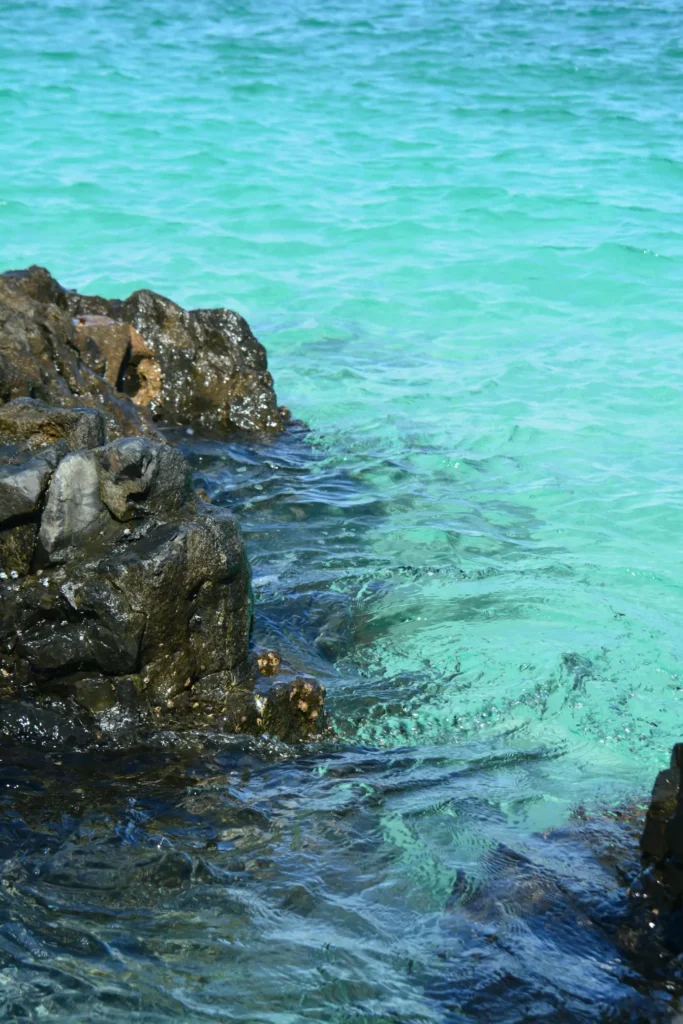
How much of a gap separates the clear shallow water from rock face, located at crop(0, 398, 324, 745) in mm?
191

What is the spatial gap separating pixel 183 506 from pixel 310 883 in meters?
1.51

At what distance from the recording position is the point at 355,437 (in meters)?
8.04

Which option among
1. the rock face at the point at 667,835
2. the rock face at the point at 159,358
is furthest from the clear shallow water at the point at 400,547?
the rock face at the point at 159,358

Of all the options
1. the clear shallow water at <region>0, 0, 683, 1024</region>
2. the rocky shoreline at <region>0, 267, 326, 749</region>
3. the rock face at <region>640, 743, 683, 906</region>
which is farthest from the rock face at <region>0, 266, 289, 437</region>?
the rock face at <region>640, 743, 683, 906</region>

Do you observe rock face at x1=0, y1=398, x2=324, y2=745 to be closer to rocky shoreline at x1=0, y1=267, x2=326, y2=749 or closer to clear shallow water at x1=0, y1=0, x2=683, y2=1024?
rocky shoreline at x1=0, y1=267, x2=326, y2=749

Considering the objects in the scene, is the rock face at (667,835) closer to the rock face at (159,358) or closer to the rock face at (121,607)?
the rock face at (121,607)

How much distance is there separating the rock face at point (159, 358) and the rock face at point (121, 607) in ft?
7.45

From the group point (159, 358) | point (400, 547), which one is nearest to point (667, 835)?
point (400, 547)

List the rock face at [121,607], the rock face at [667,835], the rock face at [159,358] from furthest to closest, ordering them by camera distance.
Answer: the rock face at [159,358], the rock face at [121,607], the rock face at [667,835]

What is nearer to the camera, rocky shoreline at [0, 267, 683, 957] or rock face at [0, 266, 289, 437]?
rocky shoreline at [0, 267, 683, 957]

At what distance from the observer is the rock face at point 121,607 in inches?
159

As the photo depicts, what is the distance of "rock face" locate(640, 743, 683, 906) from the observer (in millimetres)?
3211

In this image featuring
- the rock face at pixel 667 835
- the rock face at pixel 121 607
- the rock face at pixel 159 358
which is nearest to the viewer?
the rock face at pixel 667 835

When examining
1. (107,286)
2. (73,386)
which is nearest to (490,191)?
(107,286)
